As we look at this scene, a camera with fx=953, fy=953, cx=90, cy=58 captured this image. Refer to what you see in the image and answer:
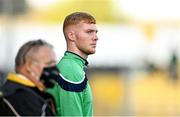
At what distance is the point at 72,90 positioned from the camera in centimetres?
721

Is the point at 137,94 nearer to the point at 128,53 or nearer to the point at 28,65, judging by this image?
the point at 128,53

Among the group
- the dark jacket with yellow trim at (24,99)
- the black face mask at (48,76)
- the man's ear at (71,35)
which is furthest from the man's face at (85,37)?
the dark jacket with yellow trim at (24,99)

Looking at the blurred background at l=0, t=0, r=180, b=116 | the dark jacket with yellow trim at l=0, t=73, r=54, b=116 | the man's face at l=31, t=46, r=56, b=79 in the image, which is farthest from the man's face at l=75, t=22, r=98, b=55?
the blurred background at l=0, t=0, r=180, b=116

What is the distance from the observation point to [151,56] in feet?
113

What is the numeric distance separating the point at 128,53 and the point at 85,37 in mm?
26967

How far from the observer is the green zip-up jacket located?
7.19 m

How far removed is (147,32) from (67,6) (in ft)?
73.6

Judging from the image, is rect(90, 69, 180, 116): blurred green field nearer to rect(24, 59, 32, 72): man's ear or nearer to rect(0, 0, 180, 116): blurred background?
rect(0, 0, 180, 116): blurred background

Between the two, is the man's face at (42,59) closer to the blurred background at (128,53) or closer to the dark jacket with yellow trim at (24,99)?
the dark jacket with yellow trim at (24,99)

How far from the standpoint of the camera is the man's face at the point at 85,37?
7398 mm

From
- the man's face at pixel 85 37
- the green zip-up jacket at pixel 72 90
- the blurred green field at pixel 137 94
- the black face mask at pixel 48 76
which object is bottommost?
the blurred green field at pixel 137 94

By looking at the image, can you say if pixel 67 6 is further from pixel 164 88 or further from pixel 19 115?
pixel 19 115

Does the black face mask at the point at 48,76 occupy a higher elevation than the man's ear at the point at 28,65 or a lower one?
lower

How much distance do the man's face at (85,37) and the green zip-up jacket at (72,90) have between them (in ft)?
0.30
